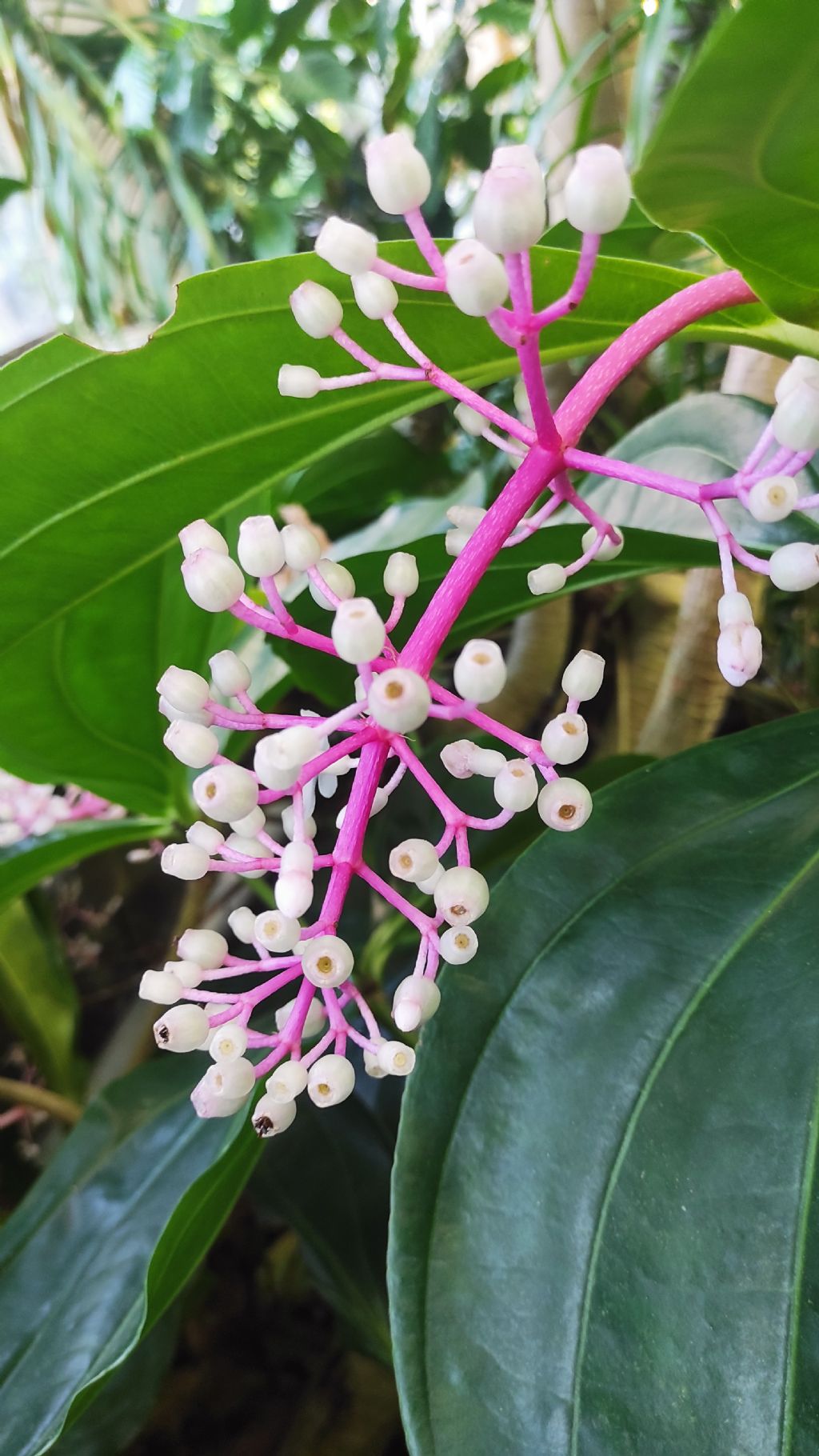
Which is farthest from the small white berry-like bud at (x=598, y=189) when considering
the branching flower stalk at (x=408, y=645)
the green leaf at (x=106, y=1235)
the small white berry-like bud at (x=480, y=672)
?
the green leaf at (x=106, y=1235)

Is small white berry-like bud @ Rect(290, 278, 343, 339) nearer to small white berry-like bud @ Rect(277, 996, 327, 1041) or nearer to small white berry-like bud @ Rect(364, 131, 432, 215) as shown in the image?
small white berry-like bud @ Rect(364, 131, 432, 215)

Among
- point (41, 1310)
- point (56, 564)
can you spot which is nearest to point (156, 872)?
point (41, 1310)

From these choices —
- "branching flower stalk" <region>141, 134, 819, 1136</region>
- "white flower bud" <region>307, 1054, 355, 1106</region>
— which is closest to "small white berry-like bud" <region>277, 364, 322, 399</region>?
"branching flower stalk" <region>141, 134, 819, 1136</region>

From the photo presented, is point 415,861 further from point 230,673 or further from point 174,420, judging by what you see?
point 174,420

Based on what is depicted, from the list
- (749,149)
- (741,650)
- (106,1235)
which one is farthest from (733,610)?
(106,1235)

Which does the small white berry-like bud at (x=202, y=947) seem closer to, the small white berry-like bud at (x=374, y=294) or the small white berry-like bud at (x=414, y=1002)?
the small white berry-like bud at (x=414, y=1002)

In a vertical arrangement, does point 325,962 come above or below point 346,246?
below

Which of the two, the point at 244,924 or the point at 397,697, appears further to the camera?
the point at 244,924
